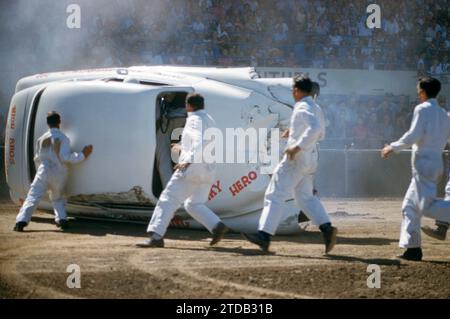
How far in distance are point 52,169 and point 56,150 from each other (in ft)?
0.87

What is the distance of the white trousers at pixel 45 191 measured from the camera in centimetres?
1043

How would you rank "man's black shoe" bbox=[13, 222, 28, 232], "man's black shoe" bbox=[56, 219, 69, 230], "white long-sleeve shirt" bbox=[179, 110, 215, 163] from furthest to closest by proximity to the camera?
"man's black shoe" bbox=[56, 219, 69, 230]
"man's black shoe" bbox=[13, 222, 28, 232]
"white long-sleeve shirt" bbox=[179, 110, 215, 163]

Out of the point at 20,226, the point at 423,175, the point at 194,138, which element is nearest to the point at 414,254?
the point at 423,175

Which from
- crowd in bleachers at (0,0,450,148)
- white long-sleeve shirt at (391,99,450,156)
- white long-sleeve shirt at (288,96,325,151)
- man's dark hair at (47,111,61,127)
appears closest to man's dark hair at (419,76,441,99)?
white long-sleeve shirt at (391,99,450,156)

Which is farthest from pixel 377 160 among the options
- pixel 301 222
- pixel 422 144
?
pixel 422 144

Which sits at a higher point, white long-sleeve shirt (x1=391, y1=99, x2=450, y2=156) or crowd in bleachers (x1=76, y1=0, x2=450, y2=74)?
crowd in bleachers (x1=76, y1=0, x2=450, y2=74)

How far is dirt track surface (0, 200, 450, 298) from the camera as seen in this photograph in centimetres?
658

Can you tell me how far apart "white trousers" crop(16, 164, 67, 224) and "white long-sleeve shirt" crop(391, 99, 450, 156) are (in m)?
4.60

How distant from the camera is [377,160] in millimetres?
17547

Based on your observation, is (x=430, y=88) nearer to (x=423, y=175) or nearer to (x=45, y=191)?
(x=423, y=175)

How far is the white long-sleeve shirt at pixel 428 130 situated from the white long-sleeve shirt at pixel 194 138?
209cm

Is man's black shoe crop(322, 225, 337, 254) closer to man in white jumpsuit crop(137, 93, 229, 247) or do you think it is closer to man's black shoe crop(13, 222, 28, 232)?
man in white jumpsuit crop(137, 93, 229, 247)
